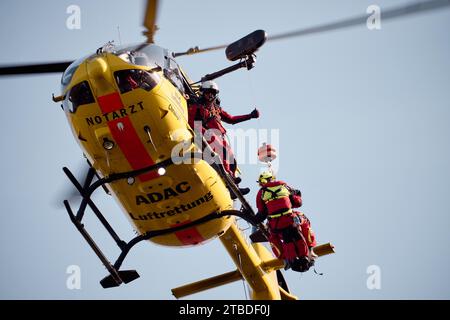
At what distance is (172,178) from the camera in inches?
363

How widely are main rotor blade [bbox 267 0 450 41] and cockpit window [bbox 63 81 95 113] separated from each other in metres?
2.63

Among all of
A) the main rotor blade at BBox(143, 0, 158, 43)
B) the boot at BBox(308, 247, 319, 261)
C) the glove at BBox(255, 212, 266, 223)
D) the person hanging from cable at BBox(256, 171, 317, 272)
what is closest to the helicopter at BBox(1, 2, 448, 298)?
the main rotor blade at BBox(143, 0, 158, 43)

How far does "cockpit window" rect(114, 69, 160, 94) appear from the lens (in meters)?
8.57

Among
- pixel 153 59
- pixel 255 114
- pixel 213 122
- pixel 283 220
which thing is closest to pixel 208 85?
pixel 213 122

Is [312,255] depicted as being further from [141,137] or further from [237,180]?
[141,137]

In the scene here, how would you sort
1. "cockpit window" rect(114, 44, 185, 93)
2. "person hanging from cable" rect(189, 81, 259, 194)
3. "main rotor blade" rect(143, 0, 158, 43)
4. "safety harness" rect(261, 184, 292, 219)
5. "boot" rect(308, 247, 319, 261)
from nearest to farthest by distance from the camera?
1. "main rotor blade" rect(143, 0, 158, 43)
2. "cockpit window" rect(114, 44, 185, 93)
3. "person hanging from cable" rect(189, 81, 259, 194)
4. "safety harness" rect(261, 184, 292, 219)
5. "boot" rect(308, 247, 319, 261)

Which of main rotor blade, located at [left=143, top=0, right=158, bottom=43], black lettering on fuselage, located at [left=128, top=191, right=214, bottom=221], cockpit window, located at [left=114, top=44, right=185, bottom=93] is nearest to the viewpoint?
main rotor blade, located at [left=143, top=0, right=158, bottom=43]

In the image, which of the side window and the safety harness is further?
the safety harness

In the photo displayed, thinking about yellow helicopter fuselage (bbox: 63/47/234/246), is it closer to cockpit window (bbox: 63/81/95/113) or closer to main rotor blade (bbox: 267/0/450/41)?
cockpit window (bbox: 63/81/95/113)

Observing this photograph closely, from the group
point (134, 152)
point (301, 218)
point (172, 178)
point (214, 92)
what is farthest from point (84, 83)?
point (301, 218)
